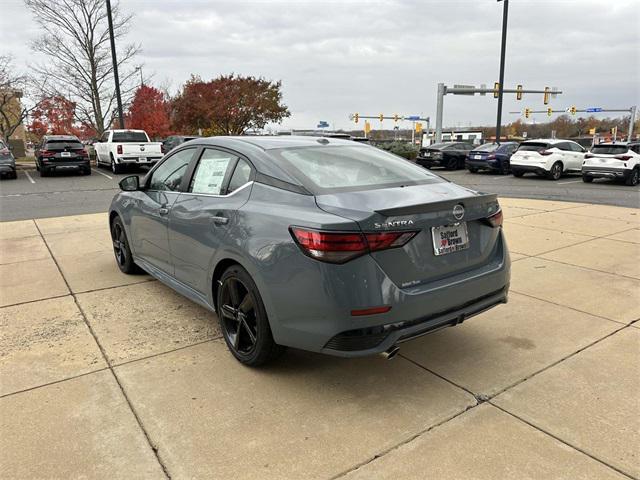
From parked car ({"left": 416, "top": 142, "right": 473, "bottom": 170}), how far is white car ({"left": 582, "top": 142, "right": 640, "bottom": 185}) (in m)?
7.23

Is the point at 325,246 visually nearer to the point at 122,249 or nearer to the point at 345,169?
the point at 345,169

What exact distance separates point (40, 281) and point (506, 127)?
396 ft

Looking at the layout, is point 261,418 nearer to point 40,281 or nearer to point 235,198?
point 235,198

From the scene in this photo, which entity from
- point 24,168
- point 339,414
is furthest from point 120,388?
point 24,168

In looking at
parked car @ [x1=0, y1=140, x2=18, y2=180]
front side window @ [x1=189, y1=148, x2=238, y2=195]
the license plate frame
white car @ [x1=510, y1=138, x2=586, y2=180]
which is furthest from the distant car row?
parked car @ [x1=0, y1=140, x2=18, y2=180]

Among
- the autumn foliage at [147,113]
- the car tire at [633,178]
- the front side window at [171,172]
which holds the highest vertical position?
the autumn foliage at [147,113]

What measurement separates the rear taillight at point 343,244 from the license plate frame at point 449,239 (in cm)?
32

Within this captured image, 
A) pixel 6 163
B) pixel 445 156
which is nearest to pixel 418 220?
pixel 6 163

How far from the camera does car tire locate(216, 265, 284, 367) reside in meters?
3.03

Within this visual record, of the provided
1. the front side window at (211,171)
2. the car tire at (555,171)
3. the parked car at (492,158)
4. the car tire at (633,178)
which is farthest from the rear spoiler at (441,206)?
the parked car at (492,158)

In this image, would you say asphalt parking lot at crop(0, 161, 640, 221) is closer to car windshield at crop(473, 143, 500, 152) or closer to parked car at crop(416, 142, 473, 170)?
car windshield at crop(473, 143, 500, 152)

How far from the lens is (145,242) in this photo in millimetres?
4648

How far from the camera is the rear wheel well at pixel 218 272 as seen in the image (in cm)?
329

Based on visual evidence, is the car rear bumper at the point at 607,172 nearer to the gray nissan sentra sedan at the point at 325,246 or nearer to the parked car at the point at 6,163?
the gray nissan sentra sedan at the point at 325,246
